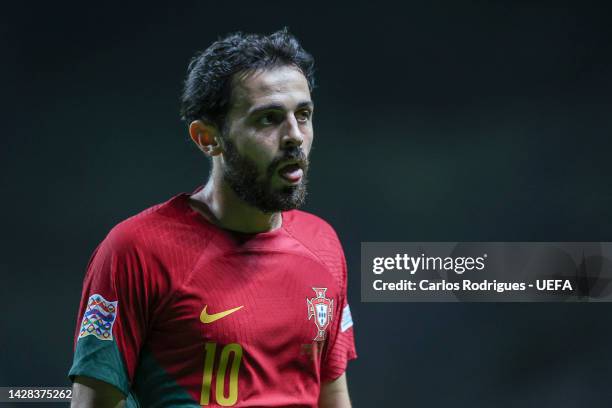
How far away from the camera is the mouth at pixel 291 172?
1440 mm

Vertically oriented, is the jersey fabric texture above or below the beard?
below

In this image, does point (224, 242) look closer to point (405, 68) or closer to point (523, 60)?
point (405, 68)

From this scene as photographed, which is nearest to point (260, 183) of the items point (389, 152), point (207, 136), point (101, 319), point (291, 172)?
point (291, 172)

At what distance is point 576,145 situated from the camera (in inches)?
107

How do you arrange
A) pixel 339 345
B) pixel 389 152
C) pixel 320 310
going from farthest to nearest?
1. pixel 389 152
2. pixel 339 345
3. pixel 320 310

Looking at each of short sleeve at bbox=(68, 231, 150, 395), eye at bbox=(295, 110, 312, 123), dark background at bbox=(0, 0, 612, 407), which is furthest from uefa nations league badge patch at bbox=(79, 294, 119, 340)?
dark background at bbox=(0, 0, 612, 407)

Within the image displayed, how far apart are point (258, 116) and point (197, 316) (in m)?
0.39

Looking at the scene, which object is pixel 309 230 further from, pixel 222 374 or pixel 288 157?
pixel 222 374

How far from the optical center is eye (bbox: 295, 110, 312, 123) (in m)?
1.45

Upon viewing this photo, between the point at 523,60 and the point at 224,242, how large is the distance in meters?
1.66

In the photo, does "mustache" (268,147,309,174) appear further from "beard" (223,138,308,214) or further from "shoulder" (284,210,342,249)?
"shoulder" (284,210,342,249)

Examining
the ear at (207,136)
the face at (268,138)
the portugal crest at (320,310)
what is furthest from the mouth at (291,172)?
the portugal crest at (320,310)

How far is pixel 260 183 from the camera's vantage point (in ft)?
4.70

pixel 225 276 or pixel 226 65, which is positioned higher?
pixel 226 65
